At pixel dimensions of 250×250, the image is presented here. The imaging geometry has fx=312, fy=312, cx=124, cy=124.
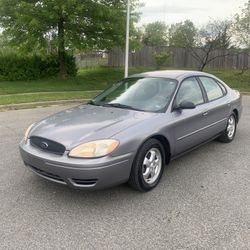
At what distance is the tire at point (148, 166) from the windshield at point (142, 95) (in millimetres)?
603

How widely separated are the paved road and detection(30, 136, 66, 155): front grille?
0.61 metres

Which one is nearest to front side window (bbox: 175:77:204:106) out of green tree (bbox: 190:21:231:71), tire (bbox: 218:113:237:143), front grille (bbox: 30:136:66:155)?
tire (bbox: 218:113:237:143)

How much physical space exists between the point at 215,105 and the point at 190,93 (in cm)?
71

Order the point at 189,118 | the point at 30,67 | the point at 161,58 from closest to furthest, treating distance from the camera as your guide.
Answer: the point at 189,118
the point at 30,67
the point at 161,58

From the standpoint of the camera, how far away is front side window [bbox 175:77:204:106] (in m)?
4.60

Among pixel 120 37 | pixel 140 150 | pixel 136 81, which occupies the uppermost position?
pixel 120 37

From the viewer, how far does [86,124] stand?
384 centimetres

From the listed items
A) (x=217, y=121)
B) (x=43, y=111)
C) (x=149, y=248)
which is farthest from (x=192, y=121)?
(x=43, y=111)

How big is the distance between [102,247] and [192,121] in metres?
2.47

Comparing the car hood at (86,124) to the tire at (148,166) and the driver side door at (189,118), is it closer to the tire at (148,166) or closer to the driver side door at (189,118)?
the tire at (148,166)

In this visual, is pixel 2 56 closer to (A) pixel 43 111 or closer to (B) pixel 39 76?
(B) pixel 39 76

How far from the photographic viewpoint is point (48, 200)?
3.70 metres

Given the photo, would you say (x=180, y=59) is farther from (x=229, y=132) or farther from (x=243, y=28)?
(x=229, y=132)

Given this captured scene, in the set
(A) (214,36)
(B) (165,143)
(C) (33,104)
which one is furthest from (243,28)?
(B) (165,143)
